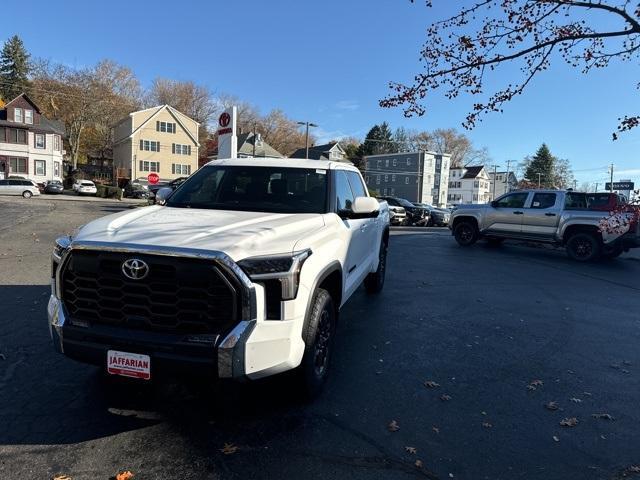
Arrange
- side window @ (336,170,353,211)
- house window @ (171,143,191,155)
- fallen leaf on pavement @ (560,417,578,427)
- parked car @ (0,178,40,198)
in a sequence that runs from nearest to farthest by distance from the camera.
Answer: fallen leaf on pavement @ (560,417,578,427) < side window @ (336,170,353,211) < parked car @ (0,178,40,198) < house window @ (171,143,191,155)

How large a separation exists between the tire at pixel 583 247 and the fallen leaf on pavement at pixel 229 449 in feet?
41.2

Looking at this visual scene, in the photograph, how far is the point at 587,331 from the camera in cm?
592

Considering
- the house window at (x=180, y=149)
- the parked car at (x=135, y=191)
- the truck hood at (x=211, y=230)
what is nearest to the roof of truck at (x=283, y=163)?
the truck hood at (x=211, y=230)

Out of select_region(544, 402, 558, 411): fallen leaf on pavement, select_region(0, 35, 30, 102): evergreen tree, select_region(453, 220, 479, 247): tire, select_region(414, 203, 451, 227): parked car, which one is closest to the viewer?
select_region(544, 402, 558, 411): fallen leaf on pavement

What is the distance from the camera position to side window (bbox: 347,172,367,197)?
554 cm

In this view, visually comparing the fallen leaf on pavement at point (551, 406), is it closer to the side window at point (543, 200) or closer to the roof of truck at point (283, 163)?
the roof of truck at point (283, 163)

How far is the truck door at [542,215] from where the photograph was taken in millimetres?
13266

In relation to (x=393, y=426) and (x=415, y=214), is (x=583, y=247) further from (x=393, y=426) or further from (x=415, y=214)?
(x=415, y=214)

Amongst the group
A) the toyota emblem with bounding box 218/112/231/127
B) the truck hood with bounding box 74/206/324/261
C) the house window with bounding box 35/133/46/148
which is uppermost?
the house window with bounding box 35/133/46/148

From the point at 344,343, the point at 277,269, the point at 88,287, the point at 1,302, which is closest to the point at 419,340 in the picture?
the point at 344,343

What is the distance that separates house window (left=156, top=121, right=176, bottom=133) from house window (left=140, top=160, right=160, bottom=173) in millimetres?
4384

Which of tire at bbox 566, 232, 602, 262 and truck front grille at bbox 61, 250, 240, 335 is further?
tire at bbox 566, 232, 602, 262

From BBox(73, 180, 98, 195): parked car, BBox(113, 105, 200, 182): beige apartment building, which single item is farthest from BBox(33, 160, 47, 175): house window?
BBox(73, 180, 98, 195): parked car

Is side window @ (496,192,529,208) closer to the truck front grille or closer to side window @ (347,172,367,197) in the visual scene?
side window @ (347,172,367,197)
